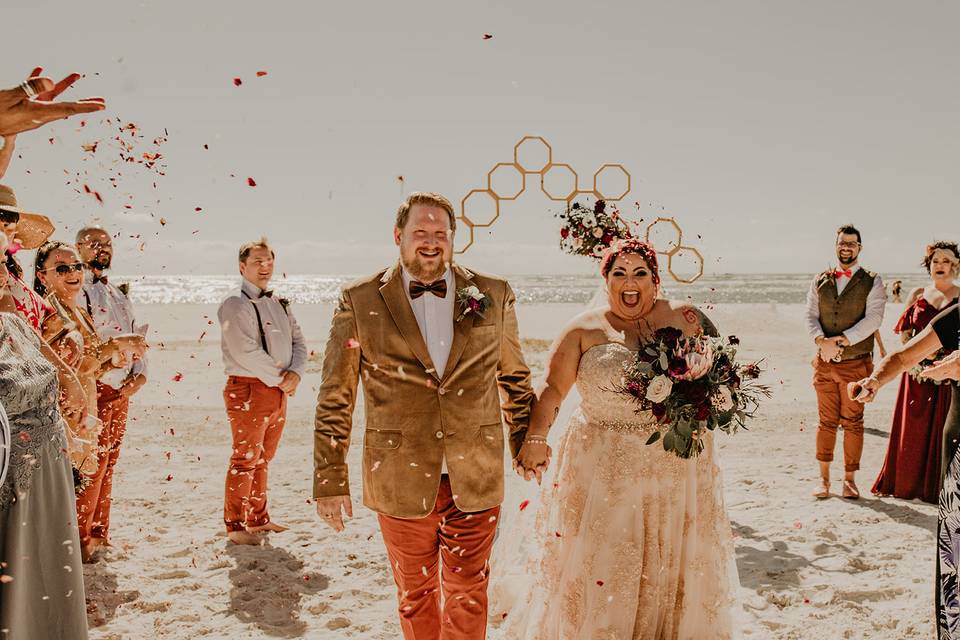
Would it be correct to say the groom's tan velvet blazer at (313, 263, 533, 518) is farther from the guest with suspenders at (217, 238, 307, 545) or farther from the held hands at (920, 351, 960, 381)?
the guest with suspenders at (217, 238, 307, 545)

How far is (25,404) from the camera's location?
293 cm

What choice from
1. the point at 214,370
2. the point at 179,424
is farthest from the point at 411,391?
the point at 214,370

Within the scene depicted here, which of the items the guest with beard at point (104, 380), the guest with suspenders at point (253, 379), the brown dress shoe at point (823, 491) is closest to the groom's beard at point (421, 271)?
the guest with suspenders at point (253, 379)

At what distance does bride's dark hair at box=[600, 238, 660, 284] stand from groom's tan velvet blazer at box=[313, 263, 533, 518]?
3.57 ft

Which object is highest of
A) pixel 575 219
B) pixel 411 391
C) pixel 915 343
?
pixel 575 219

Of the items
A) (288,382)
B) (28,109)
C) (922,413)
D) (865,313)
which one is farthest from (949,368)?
(288,382)

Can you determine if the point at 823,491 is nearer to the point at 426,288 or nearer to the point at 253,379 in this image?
the point at 426,288

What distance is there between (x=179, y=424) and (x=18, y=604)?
9.65 meters

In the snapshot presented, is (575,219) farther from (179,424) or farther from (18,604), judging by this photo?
(179,424)

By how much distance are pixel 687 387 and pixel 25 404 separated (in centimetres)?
336

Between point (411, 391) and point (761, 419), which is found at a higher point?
point (411, 391)

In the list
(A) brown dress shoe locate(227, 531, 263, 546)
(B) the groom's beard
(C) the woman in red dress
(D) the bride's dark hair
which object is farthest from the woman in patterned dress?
(A) brown dress shoe locate(227, 531, 263, 546)

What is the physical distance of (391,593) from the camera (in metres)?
5.23

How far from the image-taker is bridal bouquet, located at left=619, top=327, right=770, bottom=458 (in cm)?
395
